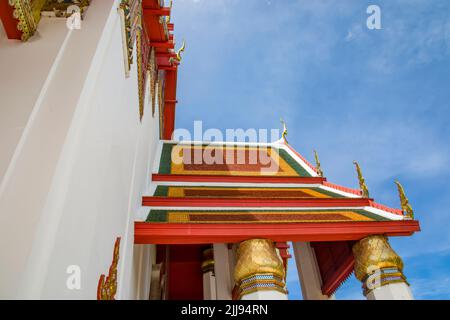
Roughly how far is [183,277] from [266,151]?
3168 millimetres

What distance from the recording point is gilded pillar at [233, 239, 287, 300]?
2.32 m

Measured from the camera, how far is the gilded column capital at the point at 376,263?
2.58 m

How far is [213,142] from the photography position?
20.4 feet

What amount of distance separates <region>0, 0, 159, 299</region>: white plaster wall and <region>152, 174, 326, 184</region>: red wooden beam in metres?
2.63

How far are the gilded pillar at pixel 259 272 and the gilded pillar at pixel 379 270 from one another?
0.92 metres

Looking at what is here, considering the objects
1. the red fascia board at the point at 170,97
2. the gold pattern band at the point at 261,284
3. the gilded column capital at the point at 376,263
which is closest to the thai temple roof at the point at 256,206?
the gilded column capital at the point at 376,263

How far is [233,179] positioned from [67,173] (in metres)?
3.69

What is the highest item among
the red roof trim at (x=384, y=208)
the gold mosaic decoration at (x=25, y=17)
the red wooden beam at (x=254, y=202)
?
the red wooden beam at (x=254, y=202)

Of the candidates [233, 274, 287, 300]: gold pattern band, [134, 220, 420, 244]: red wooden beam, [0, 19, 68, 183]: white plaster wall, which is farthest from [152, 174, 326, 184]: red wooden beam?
[0, 19, 68, 183]: white plaster wall

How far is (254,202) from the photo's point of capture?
11.2ft

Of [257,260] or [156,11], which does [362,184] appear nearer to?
[257,260]

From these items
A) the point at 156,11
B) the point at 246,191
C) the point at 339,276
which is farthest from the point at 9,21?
the point at 339,276

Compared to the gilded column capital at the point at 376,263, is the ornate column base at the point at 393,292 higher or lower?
lower

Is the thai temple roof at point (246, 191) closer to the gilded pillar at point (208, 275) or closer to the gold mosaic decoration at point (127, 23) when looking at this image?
the gilded pillar at point (208, 275)
